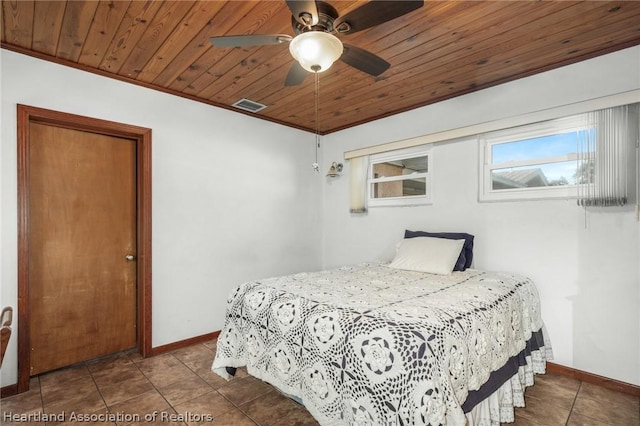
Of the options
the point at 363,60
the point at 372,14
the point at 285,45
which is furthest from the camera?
the point at 285,45

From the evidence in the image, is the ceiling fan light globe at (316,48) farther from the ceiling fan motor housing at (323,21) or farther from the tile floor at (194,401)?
the tile floor at (194,401)

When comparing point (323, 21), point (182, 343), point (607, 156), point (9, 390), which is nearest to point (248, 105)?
point (323, 21)

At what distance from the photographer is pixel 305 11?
1.58 m

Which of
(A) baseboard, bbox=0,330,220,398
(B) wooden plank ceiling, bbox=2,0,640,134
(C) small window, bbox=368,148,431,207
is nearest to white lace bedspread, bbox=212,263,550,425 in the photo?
(A) baseboard, bbox=0,330,220,398

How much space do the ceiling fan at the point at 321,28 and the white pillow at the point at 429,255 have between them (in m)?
1.76

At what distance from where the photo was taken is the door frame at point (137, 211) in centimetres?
229

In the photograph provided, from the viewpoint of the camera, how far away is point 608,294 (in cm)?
234

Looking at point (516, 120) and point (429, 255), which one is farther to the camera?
point (429, 255)

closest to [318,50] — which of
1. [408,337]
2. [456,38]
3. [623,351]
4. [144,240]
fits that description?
[456,38]

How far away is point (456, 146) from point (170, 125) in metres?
2.86

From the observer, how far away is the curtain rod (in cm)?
225

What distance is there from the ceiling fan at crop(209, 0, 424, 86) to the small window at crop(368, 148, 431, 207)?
6.08 ft

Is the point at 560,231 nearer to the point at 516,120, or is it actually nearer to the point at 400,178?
the point at 516,120

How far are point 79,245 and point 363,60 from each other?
2.73 metres
